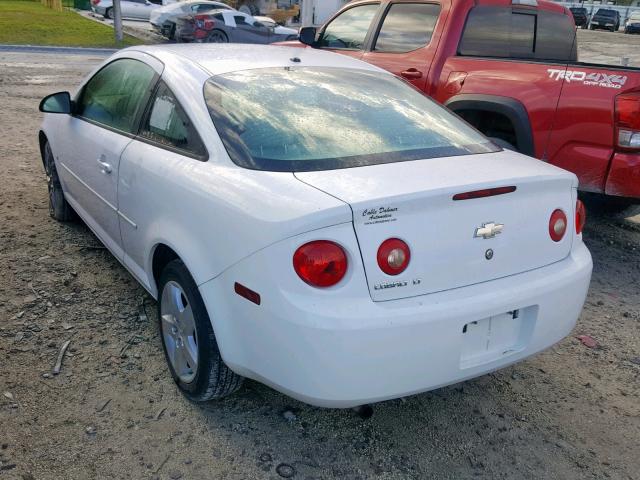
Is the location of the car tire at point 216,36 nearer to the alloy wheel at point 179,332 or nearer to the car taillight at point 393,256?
the alloy wheel at point 179,332

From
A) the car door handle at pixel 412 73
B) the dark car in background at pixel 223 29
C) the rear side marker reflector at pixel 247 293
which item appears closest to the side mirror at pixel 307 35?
the car door handle at pixel 412 73

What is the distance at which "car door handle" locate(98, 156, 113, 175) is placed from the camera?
3479 mm

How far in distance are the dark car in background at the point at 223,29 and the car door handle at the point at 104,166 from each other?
56.9 ft

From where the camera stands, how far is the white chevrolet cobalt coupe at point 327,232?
7.28ft

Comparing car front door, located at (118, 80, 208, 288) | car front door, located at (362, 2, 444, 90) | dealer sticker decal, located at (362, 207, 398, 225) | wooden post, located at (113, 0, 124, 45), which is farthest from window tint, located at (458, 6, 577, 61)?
wooden post, located at (113, 0, 124, 45)

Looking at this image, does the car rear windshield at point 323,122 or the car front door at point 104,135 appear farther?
the car front door at point 104,135

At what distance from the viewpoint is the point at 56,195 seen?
4.84 metres

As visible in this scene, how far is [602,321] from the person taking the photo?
3.94 meters

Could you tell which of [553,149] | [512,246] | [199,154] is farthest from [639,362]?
[199,154]

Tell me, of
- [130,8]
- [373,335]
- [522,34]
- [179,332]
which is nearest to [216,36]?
[130,8]

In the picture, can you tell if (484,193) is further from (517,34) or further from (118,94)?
(517,34)

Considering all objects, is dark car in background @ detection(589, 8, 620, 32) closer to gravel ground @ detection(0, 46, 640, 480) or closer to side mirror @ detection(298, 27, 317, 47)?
side mirror @ detection(298, 27, 317, 47)

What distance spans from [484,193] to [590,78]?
8.26ft

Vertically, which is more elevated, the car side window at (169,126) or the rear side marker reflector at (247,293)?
the car side window at (169,126)
